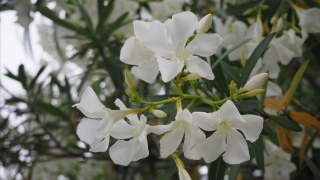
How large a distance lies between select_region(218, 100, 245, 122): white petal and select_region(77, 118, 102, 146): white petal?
0.73 feet

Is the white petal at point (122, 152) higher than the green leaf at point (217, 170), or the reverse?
the white petal at point (122, 152)

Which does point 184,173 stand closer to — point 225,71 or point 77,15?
point 225,71

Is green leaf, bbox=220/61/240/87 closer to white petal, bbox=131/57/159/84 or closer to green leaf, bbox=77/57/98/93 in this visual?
white petal, bbox=131/57/159/84

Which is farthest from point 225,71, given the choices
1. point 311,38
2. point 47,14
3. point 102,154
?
point 102,154

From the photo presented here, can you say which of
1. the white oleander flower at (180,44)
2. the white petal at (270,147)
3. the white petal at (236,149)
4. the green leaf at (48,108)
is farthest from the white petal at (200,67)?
the green leaf at (48,108)

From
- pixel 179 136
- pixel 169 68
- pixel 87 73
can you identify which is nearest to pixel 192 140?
pixel 179 136

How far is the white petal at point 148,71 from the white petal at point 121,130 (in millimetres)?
88

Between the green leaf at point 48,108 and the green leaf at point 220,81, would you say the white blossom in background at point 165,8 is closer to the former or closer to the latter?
the green leaf at point 48,108

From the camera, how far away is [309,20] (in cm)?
109

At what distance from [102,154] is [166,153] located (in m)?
1.01

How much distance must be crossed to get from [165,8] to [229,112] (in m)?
1.01

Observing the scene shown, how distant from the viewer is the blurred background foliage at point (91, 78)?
1.31 metres

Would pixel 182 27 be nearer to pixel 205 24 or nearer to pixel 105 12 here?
pixel 205 24

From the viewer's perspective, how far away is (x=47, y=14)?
1279mm
